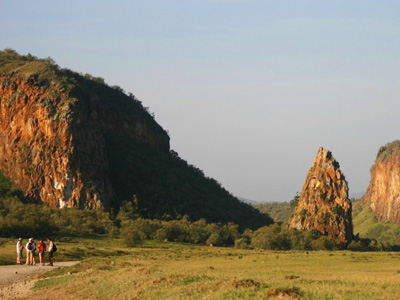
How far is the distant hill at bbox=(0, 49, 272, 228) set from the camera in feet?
394

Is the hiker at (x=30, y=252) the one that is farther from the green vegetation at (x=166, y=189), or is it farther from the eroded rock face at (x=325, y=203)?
the green vegetation at (x=166, y=189)

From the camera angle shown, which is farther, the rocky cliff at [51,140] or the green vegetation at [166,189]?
the green vegetation at [166,189]

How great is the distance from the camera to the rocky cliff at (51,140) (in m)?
119

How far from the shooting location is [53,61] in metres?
153

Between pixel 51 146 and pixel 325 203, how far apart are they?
4654 centimetres

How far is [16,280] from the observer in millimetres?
38031

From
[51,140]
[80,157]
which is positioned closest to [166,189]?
[80,157]

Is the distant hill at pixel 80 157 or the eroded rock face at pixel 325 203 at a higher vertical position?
the distant hill at pixel 80 157

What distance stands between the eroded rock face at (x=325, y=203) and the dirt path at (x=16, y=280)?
187 feet

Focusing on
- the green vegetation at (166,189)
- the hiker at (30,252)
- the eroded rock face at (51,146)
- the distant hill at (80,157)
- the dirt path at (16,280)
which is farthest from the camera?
the green vegetation at (166,189)

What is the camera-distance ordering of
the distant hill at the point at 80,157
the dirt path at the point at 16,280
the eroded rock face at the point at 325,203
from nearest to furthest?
the dirt path at the point at 16,280 → the eroded rock face at the point at 325,203 → the distant hill at the point at 80,157

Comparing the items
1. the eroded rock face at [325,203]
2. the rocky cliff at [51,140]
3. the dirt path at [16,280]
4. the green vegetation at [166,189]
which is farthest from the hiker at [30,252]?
the green vegetation at [166,189]

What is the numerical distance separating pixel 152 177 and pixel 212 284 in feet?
375

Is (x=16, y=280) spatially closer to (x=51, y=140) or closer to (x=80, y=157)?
(x=51, y=140)
